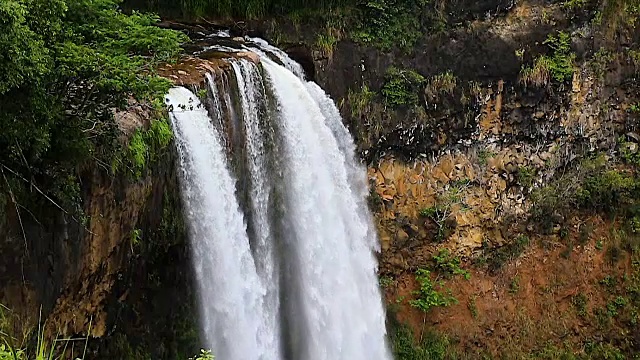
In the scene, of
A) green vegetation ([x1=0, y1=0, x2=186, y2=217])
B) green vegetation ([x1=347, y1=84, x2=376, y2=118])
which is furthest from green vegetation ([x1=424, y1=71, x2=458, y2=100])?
green vegetation ([x1=0, y1=0, x2=186, y2=217])

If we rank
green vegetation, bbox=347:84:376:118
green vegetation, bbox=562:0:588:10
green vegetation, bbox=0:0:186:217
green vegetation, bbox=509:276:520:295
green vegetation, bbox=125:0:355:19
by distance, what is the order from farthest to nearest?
green vegetation, bbox=509:276:520:295, green vegetation, bbox=562:0:588:10, green vegetation, bbox=347:84:376:118, green vegetation, bbox=125:0:355:19, green vegetation, bbox=0:0:186:217

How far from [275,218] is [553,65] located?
23.4 feet

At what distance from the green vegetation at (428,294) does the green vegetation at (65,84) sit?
8.26 metres

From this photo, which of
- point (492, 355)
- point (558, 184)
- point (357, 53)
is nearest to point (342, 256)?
point (357, 53)

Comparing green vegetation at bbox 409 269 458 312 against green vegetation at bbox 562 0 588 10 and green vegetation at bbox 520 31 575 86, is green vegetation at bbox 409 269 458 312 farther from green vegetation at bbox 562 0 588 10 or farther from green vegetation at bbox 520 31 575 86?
green vegetation at bbox 562 0 588 10

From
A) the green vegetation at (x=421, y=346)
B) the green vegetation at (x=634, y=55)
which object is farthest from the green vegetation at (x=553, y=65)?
the green vegetation at (x=421, y=346)

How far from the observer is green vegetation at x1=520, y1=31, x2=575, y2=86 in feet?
42.5

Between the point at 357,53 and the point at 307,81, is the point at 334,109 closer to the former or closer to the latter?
the point at 307,81

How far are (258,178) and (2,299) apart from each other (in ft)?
14.0

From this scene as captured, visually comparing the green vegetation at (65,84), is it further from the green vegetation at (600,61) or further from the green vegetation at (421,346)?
the green vegetation at (600,61)

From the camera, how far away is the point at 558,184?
13.8 m

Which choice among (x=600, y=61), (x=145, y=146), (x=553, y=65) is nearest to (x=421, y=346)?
(x=553, y=65)

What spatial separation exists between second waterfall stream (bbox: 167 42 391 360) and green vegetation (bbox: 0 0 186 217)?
3.19 ft

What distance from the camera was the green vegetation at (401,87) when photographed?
12.3 m
